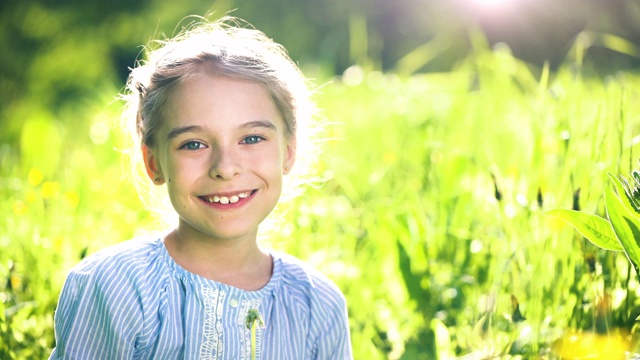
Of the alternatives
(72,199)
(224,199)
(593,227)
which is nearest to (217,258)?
(224,199)

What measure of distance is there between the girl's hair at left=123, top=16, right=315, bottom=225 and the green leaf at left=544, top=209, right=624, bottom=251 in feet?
2.49

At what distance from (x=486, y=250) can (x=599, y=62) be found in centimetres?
577

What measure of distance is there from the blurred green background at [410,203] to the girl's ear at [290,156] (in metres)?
0.39

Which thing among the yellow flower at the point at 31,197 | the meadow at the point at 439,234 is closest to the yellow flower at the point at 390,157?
the meadow at the point at 439,234

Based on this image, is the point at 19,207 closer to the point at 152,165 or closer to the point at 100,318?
the point at 152,165

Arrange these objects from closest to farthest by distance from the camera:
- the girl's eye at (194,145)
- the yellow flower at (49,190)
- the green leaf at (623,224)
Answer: the green leaf at (623,224) → the girl's eye at (194,145) → the yellow flower at (49,190)

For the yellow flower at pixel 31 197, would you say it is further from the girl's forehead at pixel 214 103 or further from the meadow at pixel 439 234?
the girl's forehead at pixel 214 103

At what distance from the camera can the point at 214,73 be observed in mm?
2004

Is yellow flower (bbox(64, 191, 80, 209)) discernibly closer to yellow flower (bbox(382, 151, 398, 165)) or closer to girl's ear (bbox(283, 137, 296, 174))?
girl's ear (bbox(283, 137, 296, 174))

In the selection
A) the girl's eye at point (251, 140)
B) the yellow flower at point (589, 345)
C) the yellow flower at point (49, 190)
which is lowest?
the yellow flower at point (589, 345)

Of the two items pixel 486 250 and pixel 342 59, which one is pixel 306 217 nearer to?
pixel 486 250

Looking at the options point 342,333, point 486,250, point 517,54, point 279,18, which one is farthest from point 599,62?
point 342,333

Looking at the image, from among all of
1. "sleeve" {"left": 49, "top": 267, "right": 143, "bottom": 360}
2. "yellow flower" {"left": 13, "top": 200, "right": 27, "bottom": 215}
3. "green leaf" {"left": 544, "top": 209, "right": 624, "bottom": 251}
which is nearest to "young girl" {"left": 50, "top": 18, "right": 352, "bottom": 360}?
"sleeve" {"left": 49, "top": 267, "right": 143, "bottom": 360}

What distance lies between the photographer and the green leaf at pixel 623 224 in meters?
1.71
